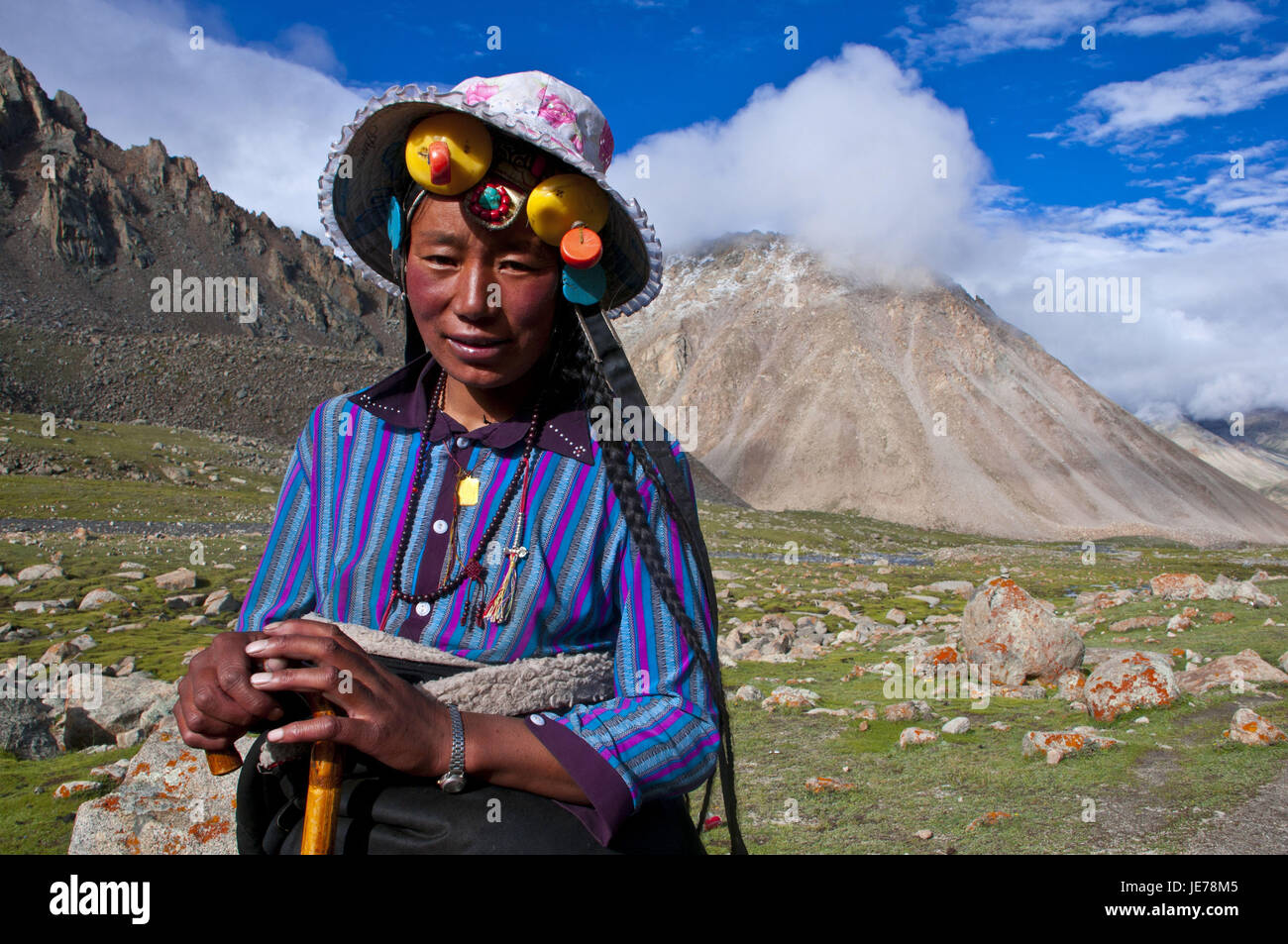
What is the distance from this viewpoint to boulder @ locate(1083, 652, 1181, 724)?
7922 millimetres

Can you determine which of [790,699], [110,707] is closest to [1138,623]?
[790,699]

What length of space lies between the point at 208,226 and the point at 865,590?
105933 millimetres

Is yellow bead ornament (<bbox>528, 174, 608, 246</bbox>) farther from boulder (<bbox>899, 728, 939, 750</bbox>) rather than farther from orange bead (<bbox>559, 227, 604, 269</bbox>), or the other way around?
boulder (<bbox>899, 728, 939, 750</bbox>)

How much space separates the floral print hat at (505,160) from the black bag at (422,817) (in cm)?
117

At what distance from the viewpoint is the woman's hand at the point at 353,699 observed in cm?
157

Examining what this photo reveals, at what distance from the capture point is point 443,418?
2201mm

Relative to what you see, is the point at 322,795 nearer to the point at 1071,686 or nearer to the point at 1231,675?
the point at 1071,686

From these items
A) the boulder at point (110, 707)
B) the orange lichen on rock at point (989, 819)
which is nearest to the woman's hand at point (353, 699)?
the orange lichen on rock at point (989, 819)

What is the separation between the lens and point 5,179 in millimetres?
92500

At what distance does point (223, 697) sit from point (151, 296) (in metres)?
107

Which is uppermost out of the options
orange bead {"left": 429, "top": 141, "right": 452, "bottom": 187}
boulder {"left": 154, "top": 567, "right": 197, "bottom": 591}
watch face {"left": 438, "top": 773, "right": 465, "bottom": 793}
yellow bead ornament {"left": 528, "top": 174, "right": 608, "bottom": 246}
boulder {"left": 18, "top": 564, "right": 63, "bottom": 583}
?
orange bead {"left": 429, "top": 141, "right": 452, "bottom": 187}

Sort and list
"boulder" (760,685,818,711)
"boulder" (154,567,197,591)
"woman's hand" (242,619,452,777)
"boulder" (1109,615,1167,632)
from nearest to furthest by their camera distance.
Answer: "woman's hand" (242,619,452,777)
"boulder" (760,685,818,711)
"boulder" (1109,615,1167,632)
"boulder" (154,567,197,591)

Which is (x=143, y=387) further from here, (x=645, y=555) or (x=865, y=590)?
(x=645, y=555)

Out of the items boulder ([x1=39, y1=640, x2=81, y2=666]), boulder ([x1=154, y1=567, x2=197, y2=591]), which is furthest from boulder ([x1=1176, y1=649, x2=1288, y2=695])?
boulder ([x1=154, y1=567, x2=197, y2=591])
